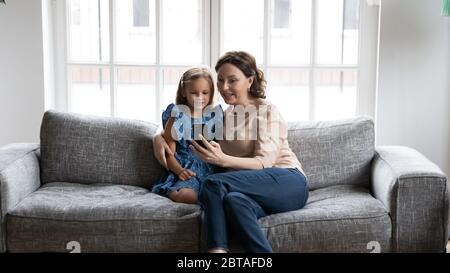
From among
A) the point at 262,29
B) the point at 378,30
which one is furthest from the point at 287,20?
the point at 378,30

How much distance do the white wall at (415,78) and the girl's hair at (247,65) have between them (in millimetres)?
944

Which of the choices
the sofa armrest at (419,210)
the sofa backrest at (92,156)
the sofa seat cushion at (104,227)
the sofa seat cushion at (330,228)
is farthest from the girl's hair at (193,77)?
the sofa armrest at (419,210)

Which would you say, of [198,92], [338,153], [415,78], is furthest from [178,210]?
[415,78]

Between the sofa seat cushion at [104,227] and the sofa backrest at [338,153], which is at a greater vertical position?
the sofa backrest at [338,153]

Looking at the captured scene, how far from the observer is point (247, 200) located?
282cm

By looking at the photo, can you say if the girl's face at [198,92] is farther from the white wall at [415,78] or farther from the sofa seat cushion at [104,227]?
the white wall at [415,78]

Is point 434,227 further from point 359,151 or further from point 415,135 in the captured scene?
point 415,135

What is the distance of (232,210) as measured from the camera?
2771mm

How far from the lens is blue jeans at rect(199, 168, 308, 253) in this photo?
8.92ft

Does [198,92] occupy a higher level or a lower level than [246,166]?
higher

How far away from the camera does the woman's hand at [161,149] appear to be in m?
3.26

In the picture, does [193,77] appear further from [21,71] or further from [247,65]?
[21,71]

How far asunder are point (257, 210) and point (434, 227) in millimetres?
751

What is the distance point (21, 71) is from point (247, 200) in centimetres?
167
